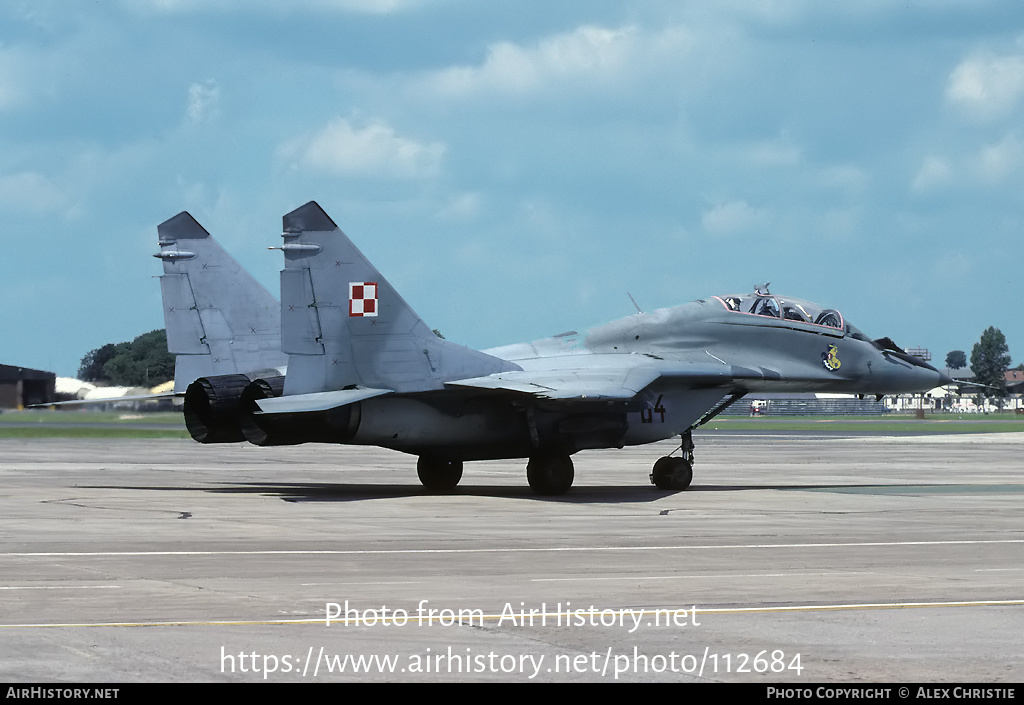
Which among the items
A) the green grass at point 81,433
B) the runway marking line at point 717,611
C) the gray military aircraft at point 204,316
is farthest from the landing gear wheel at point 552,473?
the green grass at point 81,433

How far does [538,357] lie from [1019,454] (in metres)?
24.8

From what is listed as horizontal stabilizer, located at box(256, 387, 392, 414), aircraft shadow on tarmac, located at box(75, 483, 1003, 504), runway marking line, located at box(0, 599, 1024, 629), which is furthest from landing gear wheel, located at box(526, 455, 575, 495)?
runway marking line, located at box(0, 599, 1024, 629)

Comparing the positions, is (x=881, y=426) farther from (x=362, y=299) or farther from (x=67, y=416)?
(x=362, y=299)

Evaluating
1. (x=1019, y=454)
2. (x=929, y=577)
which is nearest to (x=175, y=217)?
(x=929, y=577)

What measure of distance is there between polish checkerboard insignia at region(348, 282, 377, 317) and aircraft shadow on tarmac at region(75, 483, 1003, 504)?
3364mm

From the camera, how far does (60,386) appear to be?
60562 mm

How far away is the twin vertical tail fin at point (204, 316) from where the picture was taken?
2720 centimetres

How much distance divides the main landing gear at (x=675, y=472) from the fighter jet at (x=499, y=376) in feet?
0.09

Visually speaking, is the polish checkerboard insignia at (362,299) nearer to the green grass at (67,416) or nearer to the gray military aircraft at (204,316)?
the gray military aircraft at (204,316)

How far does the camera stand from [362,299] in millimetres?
23547

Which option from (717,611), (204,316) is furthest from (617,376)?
(717,611)

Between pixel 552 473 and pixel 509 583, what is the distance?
12.9m

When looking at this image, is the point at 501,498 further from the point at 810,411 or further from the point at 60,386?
the point at 810,411

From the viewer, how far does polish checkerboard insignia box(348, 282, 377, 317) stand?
2347 centimetres
